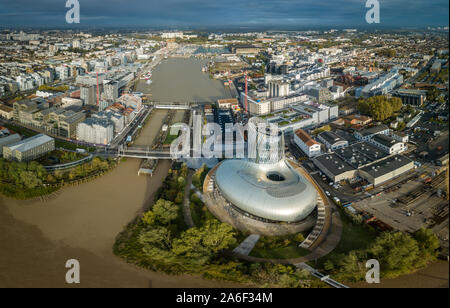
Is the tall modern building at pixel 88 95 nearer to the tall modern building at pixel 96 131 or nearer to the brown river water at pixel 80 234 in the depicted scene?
the tall modern building at pixel 96 131

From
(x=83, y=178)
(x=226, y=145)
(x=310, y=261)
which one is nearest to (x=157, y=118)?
(x=226, y=145)

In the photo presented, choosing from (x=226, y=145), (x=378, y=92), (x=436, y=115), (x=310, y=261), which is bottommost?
(x=310, y=261)

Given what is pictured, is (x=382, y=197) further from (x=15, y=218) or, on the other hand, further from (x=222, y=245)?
(x=15, y=218)

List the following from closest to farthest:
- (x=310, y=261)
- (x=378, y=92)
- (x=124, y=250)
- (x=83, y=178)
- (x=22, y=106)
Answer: (x=310, y=261) < (x=124, y=250) < (x=83, y=178) < (x=22, y=106) < (x=378, y=92)

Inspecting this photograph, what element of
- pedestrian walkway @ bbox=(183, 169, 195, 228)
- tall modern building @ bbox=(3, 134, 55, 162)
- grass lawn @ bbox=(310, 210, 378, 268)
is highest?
tall modern building @ bbox=(3, 134, 55, 162)

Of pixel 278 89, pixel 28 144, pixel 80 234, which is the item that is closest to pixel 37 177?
pixel 28 144

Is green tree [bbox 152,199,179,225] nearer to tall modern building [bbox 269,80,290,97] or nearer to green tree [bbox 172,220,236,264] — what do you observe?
green tree [bbox 172,220,236,264]

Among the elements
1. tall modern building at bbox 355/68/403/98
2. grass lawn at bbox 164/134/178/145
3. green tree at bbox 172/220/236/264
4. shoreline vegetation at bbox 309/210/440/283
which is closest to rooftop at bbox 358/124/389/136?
tall modern building at bbox 355/68/403/98

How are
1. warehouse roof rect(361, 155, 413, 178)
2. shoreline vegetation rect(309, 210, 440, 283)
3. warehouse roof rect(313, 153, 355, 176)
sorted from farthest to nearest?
warehouse roof rect(313, 153, 355, 176) → warehouse roof rect(361, 155, 413, 178) → shoreline vegetation rect(309, 210, 440, 283)
